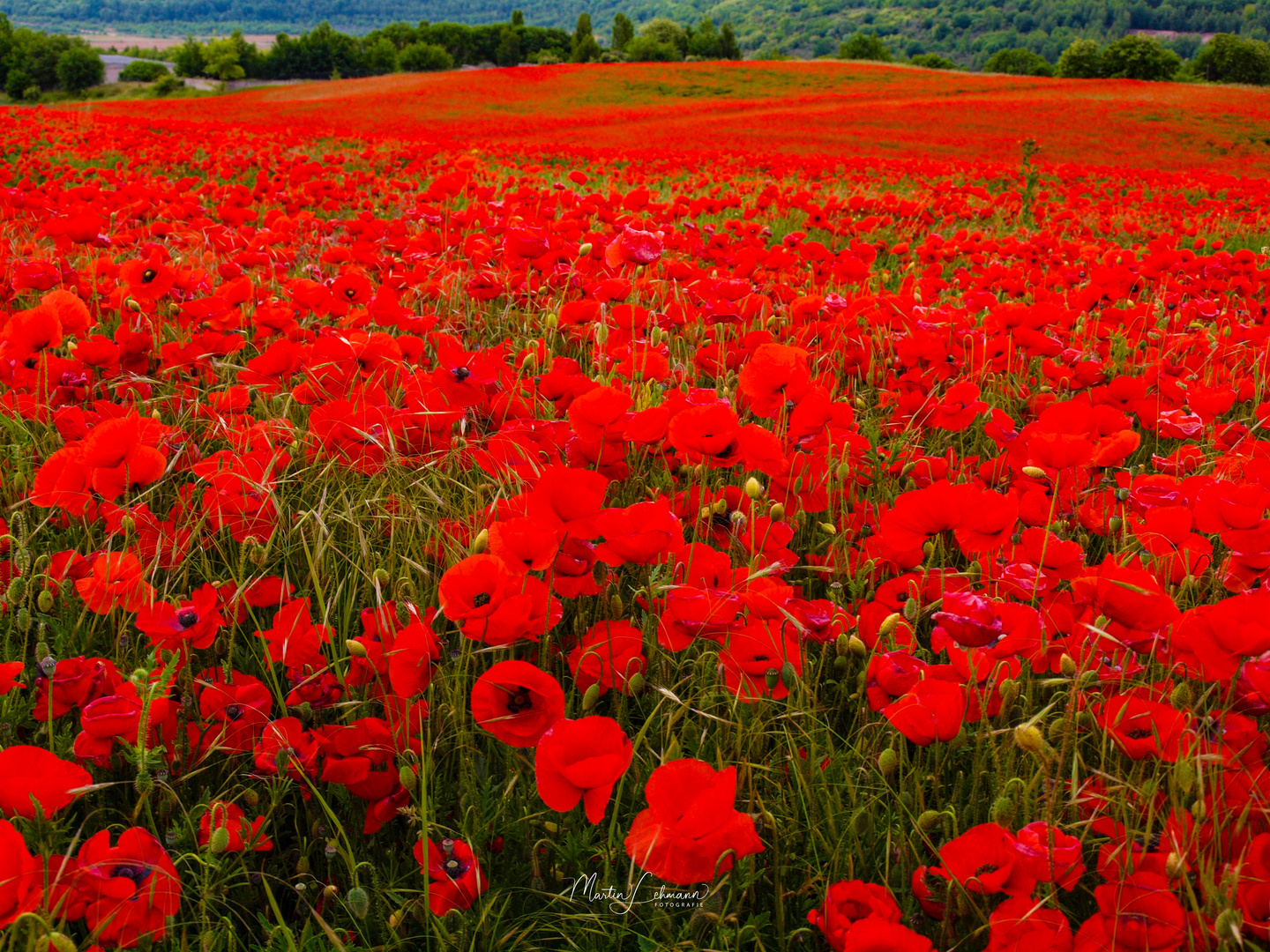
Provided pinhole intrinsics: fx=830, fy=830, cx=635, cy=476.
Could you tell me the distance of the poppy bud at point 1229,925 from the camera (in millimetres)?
697

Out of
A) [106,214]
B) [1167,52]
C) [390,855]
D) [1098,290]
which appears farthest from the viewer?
[1167,52]

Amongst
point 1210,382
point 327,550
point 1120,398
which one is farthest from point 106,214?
point 1210,382

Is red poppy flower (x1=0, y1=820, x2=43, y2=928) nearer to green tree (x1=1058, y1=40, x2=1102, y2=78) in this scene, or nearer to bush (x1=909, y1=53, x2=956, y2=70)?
green tree (x1=1058, y1=40, x2=1102, y2=78)

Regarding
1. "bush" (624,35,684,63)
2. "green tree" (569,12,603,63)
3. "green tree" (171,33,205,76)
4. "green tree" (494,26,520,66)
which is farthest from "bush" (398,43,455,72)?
"bush" (624,35,684,63)

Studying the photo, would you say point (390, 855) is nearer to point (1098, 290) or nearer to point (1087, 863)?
point (1087, 863)

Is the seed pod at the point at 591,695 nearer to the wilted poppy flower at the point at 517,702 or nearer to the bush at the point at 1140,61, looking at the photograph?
the wilted poppy flower at the point at 517,702

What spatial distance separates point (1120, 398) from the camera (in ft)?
6.57

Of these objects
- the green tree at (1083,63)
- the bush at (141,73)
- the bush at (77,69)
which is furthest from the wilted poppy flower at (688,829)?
the bush at (141,73)

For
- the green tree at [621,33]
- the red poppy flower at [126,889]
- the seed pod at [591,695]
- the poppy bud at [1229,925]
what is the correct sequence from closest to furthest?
the poppy bud at [1229,925], the red poppy flower at [126,889], the seed pod at [591,695], the green tree at [621,33]

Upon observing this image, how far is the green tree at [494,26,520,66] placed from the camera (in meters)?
55.9

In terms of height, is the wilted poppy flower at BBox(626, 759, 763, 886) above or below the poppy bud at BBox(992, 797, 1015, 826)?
above

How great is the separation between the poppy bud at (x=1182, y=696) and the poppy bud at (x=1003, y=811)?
273 mm

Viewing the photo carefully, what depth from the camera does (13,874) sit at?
741mm

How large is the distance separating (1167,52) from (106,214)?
2303 inches
